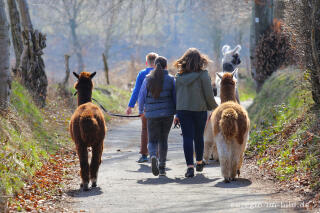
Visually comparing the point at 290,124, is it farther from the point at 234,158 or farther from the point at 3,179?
the point at 3,179

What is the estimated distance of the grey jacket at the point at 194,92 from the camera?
27.0ft

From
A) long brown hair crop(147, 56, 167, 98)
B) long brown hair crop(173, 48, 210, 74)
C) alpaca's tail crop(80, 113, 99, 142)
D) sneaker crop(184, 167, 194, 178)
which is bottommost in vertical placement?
sneaker crop(184, 167, 194, 178)

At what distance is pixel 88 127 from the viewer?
7.32 meters

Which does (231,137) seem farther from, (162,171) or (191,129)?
(162,171)

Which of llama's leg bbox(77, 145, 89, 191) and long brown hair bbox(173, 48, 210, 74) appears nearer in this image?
llama's leg bbox(77, 145, 89, 191)

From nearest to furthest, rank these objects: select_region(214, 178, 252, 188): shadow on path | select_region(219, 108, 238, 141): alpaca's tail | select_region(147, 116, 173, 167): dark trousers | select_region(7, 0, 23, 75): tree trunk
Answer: select_region(214, 178, 252, 188): shadow on path < select_region(219, 108, 238, 141): alpaca's tail < select_region(147, 116, 173, 167): dark trousers < select_region(7, 0, 23, 75): tree trunk

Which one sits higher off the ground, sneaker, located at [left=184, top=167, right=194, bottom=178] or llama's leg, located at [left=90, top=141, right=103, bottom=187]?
llama's leg, located at [left=90, top=141, right=103, bottom=187]

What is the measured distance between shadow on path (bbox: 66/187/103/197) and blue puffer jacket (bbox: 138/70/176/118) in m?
1.77

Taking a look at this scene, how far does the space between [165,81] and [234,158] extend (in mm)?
1935

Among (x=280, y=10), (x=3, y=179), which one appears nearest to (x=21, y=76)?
(x=3, y=179)

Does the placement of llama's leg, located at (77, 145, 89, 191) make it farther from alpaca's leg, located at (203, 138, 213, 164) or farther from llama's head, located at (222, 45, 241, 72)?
llama's head, located at (222, 45, 241, 72)

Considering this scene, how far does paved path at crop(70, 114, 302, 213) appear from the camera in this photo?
237 inches

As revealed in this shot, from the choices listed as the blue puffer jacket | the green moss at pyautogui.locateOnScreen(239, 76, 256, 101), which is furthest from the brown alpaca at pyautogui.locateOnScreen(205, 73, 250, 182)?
the green moss at pyautogui.locateOnScreen(239, 76, 256, 101)

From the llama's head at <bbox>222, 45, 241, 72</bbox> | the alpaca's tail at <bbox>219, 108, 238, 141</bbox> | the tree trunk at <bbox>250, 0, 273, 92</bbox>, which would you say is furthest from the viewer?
the tree trunk at <bbox>250, 0, 273, 92</bbox>
